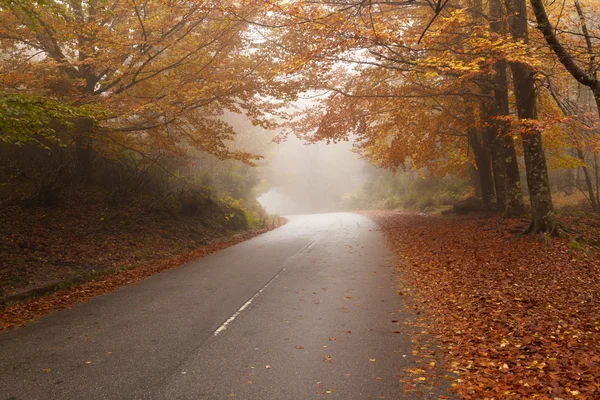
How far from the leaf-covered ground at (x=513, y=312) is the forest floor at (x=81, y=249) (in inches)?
280

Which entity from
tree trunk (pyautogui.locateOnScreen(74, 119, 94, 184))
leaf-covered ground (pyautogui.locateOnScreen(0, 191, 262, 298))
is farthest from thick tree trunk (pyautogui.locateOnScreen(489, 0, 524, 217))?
tree trunk (pyautogui.locateOnScreen(74, 119, 94, 184))

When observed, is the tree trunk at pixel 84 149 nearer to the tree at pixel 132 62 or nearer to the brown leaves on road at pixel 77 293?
the tree at pixel 132 62

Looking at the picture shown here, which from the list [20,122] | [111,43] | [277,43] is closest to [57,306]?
[20,122]

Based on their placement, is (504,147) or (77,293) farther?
(504,147)

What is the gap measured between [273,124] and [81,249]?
27.8 ft

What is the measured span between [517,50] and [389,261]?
6.35 meters

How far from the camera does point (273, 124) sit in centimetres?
1600

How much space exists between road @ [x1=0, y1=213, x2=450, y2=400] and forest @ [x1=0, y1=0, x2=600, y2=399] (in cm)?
79

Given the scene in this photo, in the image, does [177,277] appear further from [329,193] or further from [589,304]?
[329,193]

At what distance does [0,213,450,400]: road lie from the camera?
168 inches

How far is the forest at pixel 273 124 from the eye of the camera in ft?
24.7

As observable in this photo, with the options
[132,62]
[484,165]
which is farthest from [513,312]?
[484,165]

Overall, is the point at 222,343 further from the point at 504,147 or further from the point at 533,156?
the point at 504,147

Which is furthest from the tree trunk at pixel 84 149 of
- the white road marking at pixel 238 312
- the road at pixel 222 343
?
the white road marking at pixel 238 312
